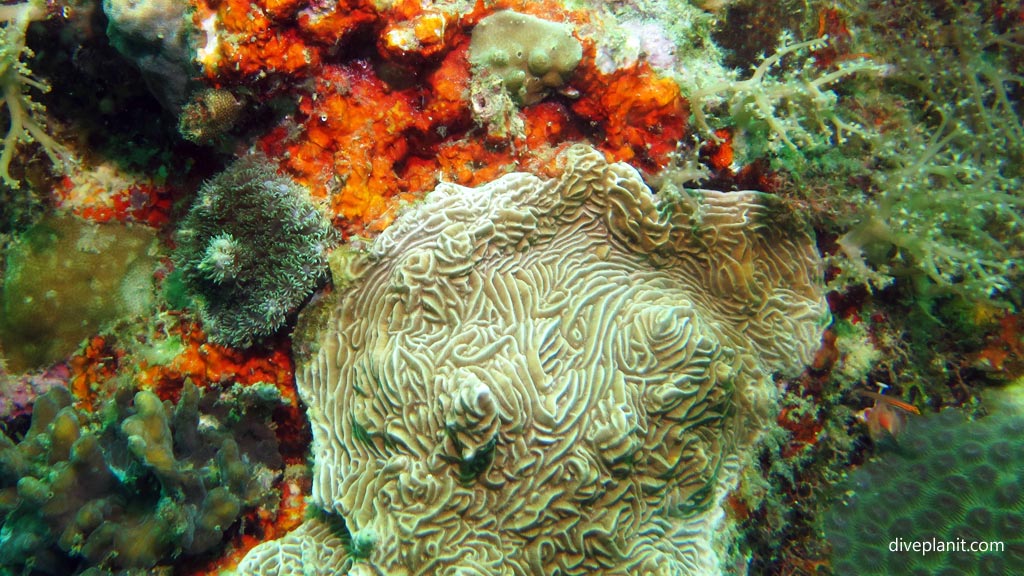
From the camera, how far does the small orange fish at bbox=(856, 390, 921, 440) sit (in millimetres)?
3676

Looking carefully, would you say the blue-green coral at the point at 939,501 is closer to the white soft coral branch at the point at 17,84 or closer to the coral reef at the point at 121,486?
the coral reef at the point at 121,486

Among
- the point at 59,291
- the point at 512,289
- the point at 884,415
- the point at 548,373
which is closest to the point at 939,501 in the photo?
the point at 884,415

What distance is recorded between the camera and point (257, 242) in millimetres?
3211

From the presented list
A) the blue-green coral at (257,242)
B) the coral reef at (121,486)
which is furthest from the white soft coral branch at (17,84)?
the coral reef at (121,486)

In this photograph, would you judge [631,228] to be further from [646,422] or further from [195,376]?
[195,376]

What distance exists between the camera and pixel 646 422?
10.3 feet

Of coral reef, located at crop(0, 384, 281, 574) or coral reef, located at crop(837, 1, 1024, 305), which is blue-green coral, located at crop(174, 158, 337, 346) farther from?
coral reef, located at crop(837, 1, 1024, 305)

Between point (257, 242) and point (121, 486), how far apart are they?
1918 mm

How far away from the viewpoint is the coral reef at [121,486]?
119 inches

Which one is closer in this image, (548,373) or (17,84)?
(548,373)

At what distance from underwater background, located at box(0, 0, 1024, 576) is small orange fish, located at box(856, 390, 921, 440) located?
17 millimetres

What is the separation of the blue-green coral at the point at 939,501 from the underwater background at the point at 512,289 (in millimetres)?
20

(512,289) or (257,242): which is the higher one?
(257,242)

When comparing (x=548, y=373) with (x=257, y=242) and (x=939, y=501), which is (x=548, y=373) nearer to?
(x=257, y=242)
